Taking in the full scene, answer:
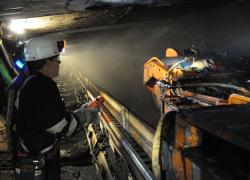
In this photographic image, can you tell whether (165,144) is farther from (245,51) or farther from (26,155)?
(245,51)

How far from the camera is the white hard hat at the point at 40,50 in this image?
10.7 feet

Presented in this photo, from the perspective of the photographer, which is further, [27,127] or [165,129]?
[27,127]

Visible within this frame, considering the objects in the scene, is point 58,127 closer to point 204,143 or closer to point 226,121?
point 204,143

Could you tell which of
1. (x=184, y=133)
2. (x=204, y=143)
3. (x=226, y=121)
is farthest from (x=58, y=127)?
(x=226, y=121)

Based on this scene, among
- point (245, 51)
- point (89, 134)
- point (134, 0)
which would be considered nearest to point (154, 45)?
point (245, 51)

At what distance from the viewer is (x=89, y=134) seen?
6160 millimetres

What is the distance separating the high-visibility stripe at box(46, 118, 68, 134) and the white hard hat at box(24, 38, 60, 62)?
2.41 feet

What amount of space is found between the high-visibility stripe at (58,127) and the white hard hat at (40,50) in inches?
28.9

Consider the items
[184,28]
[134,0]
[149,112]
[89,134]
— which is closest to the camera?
[89,134]

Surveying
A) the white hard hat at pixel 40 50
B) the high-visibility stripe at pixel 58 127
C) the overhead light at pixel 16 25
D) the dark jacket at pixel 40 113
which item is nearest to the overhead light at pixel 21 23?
the overhead light at pixel 16 25

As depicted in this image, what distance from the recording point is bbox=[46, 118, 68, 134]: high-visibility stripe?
3045 mm

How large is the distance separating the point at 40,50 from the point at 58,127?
0.85m

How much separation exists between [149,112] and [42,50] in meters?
7.41

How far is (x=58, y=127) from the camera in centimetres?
306
